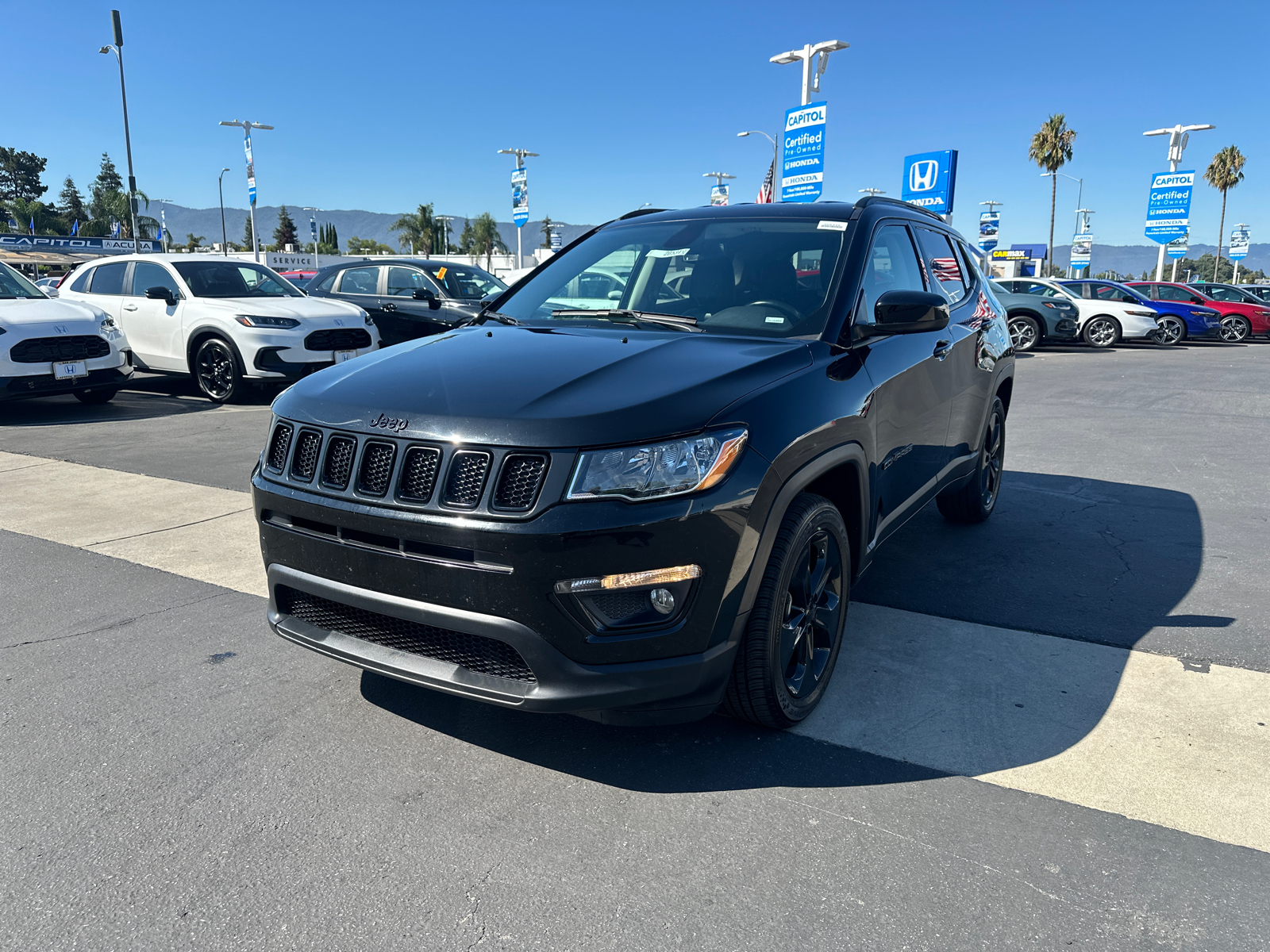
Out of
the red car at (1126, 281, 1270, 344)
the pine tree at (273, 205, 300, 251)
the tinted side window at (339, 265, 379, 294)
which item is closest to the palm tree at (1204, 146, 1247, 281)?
the red car at (1126, 281, 1270, 344)

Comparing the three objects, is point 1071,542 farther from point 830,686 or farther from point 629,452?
point 629,452

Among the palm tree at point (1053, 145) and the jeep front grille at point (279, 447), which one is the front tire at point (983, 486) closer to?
the jeep front grille at point (279, 447)

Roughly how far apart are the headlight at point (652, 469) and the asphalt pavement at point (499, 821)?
932 millimetres

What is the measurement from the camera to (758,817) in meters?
2.56

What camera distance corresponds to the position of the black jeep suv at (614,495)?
7.80 feet

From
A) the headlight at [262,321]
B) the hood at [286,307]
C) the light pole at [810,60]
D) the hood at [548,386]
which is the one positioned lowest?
the hood at [548,386]

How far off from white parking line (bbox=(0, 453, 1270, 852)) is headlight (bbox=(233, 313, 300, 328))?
22.5 feet

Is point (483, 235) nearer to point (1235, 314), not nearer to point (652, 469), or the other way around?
point (1235, 314)

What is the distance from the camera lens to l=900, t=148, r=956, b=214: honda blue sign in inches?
725

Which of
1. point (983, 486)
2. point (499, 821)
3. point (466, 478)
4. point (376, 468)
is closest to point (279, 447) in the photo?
point (376, 468)

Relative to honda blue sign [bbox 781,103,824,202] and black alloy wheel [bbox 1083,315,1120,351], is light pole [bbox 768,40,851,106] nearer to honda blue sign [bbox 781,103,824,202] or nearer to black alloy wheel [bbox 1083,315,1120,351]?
honda blue sign [bbox 781,103,824,202]

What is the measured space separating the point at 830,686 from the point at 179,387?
1182cm

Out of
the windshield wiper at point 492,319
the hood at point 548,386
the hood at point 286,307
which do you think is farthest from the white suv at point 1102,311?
the hood at point 548,386

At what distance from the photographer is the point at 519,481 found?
2.38 meters
